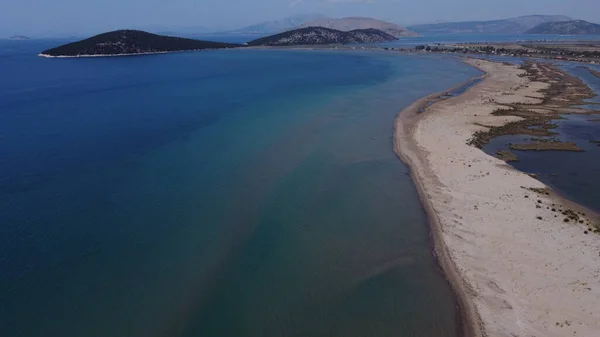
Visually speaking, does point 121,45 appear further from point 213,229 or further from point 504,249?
point 504,249

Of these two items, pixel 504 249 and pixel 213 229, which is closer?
pixel 504 249

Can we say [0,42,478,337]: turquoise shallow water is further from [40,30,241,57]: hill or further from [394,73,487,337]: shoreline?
[40,30,241,57]: hill

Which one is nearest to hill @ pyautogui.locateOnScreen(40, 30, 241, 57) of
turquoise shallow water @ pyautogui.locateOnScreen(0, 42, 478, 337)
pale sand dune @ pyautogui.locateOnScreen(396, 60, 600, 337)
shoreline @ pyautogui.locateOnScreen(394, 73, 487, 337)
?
turquoise shallow water @ pyautogui.locateOnScreen(0, 42, 478, 337)

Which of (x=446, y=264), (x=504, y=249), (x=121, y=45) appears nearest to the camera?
(x=446, y=264)

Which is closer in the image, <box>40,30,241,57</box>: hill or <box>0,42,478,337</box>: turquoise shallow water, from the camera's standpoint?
<box>0,42,478,337</box>: turquoise shallow water

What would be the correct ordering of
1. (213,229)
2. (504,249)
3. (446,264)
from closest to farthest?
(446,264)
(504,249)
(213,229)

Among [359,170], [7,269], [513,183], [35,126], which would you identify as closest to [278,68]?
[35,126]

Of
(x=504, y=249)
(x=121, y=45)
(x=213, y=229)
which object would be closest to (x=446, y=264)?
(x=504, y=249)
